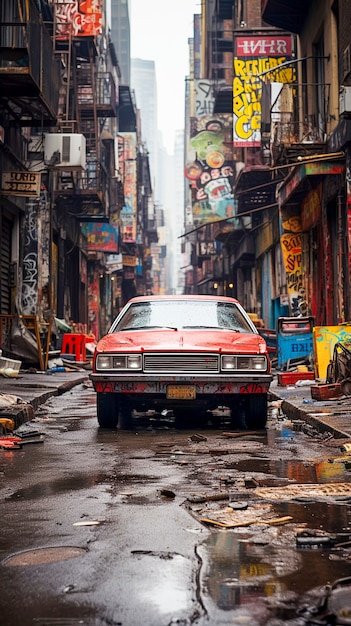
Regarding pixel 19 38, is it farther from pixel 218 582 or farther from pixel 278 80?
pixel 218 582

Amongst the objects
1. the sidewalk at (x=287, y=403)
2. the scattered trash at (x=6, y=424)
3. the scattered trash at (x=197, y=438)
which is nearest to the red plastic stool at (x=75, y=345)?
the sidewalk at (x=287, y=403)

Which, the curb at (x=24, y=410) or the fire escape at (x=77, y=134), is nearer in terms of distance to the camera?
the curb at (x=24, y=410)

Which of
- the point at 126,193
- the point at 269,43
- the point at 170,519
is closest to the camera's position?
the point at 170,519

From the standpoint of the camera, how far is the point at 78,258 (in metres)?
35.1

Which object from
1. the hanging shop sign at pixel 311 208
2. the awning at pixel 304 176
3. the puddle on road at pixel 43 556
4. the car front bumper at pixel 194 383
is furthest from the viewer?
the hanging shop sign at pixel 311 208

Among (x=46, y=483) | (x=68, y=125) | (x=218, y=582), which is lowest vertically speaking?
(x=46, y=483)

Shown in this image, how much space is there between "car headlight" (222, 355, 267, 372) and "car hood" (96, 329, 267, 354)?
2.9 inches

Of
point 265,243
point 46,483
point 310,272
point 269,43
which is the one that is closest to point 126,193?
point 265,243

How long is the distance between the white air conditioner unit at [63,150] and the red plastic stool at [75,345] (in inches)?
199

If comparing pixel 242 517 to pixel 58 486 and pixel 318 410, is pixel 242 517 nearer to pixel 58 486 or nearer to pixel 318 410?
pixel 58 486

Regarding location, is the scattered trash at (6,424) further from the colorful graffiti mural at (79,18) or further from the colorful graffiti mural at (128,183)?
the colorful graffiti mural at (128,183)

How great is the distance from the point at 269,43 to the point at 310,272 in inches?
302

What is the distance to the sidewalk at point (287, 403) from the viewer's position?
8909mm

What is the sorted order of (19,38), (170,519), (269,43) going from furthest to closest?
(269,43)
(19,38)
(170,519)
